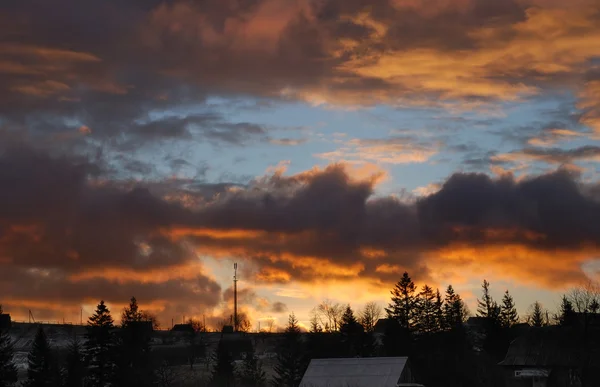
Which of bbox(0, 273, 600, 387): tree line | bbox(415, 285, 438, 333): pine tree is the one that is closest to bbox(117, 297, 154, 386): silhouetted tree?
bbox(0, 273, 600, 387): tree line

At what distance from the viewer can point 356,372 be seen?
101 metres

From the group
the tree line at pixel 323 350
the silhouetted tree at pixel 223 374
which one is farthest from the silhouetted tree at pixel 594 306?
the silhouetted tree at pixel 223 374

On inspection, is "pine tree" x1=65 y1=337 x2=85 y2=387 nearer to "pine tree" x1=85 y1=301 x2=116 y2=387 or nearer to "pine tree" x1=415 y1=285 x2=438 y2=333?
"pine tree" x1=85 y1=301 x2=116 y2=387

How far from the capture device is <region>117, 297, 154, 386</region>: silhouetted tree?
99.4 metres

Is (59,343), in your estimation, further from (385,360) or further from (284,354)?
(385,360)

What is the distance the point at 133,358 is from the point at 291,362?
25.8 m

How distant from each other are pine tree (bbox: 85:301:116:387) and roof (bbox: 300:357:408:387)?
20.6 meters

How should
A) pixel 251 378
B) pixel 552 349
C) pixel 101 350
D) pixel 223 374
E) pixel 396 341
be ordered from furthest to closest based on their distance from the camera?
pixel 396 341 < pixel 251 378 < pixel 223 374 < pixel 552 349 < pixel 101 350

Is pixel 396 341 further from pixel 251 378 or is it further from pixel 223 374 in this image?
pixel 223 374

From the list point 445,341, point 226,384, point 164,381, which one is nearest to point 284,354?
point 226,384

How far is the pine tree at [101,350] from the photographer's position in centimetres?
9888

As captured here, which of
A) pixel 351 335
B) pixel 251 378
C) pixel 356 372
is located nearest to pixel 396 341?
pixel 351 335

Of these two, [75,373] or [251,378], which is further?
[251,378]

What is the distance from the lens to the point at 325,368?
4082 inches
